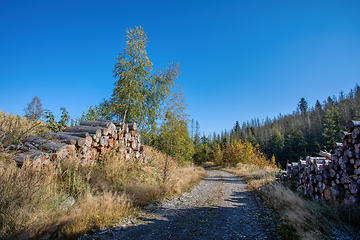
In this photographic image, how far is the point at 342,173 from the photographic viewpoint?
15.6 feet

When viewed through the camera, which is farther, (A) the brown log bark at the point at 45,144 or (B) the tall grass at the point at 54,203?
(A) the brown log bark at the point at 45,144

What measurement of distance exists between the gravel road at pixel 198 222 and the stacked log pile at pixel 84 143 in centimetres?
317

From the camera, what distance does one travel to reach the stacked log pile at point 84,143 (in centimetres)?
531

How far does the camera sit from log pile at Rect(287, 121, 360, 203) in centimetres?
435

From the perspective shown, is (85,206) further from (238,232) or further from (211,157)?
(211,157)

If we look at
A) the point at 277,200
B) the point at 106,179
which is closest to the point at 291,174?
the point at 277,200

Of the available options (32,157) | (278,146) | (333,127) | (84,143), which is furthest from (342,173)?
(278,146)

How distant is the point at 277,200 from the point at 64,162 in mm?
7133

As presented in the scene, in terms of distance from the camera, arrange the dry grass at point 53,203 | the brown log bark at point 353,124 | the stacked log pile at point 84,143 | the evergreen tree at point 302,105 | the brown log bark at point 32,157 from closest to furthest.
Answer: the dry grass at point 53,203 < the brown log bark at point 353,124 < the brown log bark at point 32,157 < the stacked log pile at point 84,143 < the evergreen tree at point 302,105

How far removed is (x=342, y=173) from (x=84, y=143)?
8.46 meters

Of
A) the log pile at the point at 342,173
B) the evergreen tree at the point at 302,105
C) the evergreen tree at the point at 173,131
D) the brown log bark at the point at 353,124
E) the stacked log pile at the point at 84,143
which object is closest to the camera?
the log pile at the point at 342,173

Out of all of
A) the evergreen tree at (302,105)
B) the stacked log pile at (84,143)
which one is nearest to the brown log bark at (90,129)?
the stacked log pile at (84,143)

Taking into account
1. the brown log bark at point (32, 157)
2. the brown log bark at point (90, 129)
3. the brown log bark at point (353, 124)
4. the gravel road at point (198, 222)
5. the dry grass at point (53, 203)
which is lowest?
the gravel road at point (198, 222)

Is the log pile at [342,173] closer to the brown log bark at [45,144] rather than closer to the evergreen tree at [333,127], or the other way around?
the brown log bark at [45,144]
